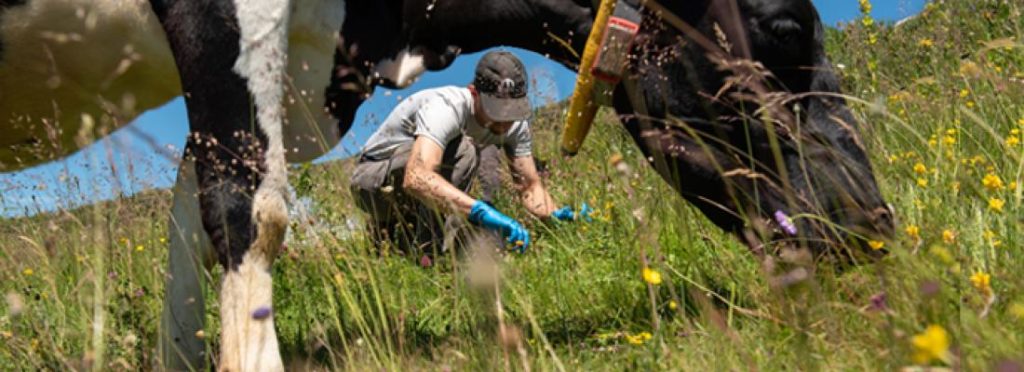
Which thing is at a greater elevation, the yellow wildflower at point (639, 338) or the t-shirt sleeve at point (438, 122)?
the t-shirt sleeve at point (438, 122)

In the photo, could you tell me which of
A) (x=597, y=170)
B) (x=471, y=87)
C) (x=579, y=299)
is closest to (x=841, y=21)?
(x=597, y=170)

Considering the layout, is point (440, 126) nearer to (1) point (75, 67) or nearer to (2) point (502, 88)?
(2) point (502, 88)

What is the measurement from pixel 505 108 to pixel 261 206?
2.43m

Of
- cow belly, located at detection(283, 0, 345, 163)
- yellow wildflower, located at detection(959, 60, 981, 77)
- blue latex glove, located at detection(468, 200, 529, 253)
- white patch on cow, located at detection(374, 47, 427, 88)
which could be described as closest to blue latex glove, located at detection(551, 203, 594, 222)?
blue latex glove, located at detection(468, 200, 529, 253)

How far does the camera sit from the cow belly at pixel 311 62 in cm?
312

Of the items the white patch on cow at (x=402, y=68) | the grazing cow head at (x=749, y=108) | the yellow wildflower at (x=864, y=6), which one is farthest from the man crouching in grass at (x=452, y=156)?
the yellow wildflower at (x=864, y=6)

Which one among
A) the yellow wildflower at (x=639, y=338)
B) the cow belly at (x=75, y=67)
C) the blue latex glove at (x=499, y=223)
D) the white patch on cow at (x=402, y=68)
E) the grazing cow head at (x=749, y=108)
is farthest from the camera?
the blue latex glove at (x=499, y=223)

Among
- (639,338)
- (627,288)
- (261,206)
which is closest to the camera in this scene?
(639,338)

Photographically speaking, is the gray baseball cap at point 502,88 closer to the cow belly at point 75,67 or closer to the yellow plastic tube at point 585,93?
the yellow plastic tube at point 585,93

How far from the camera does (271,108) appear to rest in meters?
2.73

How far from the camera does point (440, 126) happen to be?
4.95m

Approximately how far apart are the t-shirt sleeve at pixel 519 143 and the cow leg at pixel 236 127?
2.96 m

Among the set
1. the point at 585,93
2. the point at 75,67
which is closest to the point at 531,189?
the point at 585,93

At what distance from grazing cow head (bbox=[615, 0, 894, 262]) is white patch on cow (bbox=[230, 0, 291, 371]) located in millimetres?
1176
